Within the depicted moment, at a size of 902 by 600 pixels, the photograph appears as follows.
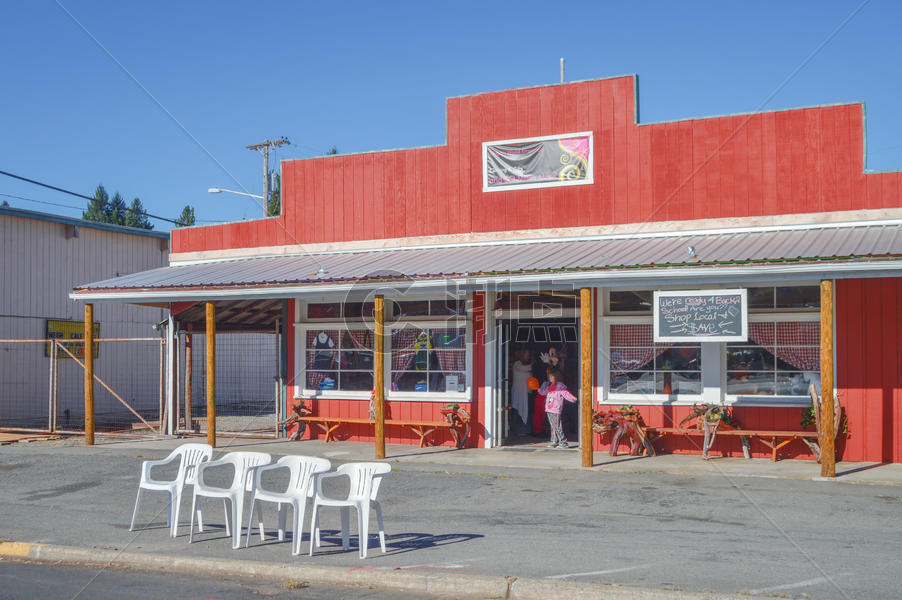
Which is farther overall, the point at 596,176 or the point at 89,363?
the point at 89,363

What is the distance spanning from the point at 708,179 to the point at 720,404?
12.2 ft

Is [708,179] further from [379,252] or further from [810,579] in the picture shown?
[810,579]

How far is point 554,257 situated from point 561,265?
3.25 feet

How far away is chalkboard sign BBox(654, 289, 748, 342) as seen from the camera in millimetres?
12383

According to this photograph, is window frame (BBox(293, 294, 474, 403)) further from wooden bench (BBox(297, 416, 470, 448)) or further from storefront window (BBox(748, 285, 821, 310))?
storefront window (BBox(748, 285, 821, 310))

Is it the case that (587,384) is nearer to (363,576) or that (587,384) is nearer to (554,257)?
(554,257)

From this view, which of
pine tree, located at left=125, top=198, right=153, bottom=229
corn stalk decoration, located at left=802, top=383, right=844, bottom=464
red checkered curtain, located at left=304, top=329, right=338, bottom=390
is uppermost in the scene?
pine tree, located at left=125, top=198, right=153, bottom=229

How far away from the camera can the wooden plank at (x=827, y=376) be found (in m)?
11.7

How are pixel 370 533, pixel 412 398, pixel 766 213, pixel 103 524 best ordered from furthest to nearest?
pixel 412 398 < pixel 766 213 < pixel 103 524 < pixel 370 533

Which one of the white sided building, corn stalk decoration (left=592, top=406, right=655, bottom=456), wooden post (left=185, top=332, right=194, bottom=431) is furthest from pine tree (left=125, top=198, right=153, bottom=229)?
corn stalk decoration (left=592, top=406, right=655, bottom=456)

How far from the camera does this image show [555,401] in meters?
14.9

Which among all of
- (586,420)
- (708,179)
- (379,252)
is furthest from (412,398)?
(708,179)

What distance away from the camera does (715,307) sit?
12.5 meters

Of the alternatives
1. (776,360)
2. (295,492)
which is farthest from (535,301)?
(295,492)
